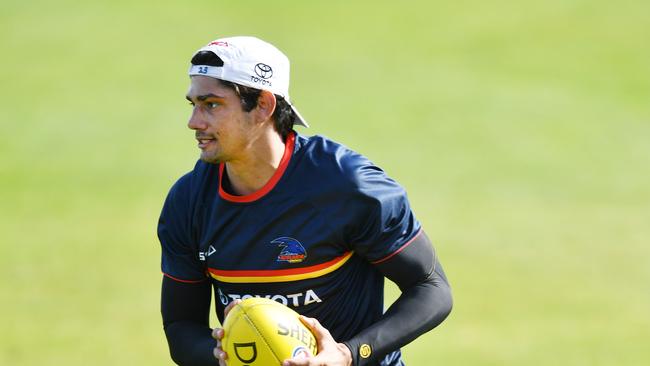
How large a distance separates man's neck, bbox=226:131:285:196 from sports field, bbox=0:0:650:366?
6.12 metres

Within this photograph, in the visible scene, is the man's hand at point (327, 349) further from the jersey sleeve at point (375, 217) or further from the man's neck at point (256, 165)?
the man's neck at point (256, 165)

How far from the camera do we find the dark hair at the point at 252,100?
228 inches

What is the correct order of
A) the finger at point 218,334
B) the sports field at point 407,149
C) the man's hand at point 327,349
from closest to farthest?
the man's hand at point 327,349
the finger at point 218,334
the sports field at point 407,149

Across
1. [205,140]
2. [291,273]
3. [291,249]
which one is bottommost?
[291,273]

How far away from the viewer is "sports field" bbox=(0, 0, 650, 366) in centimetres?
1276

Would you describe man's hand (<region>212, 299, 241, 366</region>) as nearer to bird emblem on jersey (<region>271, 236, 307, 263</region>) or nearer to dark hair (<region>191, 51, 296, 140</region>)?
bird emblem on jersey (<region>271, 236, 307, 263</region>)

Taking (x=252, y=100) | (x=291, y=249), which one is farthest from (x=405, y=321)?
(x=252, y=100)

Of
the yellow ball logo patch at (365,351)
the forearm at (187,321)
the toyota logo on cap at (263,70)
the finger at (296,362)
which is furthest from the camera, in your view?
the forearm at (187,321)

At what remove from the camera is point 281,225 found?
586 centimetres

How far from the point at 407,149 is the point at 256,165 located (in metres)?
12.7

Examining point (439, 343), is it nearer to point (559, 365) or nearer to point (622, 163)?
point (559, 365)

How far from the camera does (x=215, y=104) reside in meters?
5.79

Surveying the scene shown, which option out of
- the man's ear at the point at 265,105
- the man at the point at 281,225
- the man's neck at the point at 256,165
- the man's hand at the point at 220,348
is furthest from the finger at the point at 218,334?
the man's ear at the point at 265,105

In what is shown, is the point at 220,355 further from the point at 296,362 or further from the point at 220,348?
the point at 296,362
